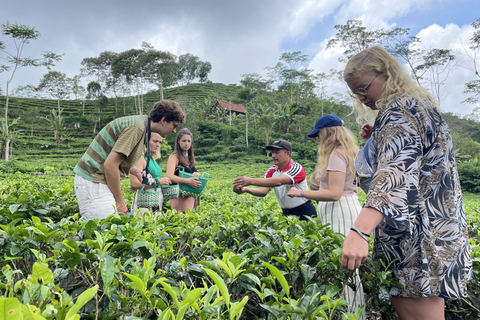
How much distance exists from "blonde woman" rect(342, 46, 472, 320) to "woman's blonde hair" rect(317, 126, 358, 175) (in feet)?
3.25

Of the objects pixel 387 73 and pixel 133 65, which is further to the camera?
pixel 133 65

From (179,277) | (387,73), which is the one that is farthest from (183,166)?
(387,73)

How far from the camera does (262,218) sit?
70.0 inches

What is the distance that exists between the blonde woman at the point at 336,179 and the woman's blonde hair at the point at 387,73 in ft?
2.77

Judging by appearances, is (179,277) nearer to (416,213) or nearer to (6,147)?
(416,213)

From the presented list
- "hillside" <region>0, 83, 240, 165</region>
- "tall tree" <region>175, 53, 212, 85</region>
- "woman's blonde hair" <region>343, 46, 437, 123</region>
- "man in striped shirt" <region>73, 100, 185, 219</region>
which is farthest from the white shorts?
"tall tree" <region>175, 53, 212, 85</region>

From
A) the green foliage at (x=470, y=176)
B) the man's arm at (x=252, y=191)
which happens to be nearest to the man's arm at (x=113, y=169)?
the man's arm at (x=252, y=191)

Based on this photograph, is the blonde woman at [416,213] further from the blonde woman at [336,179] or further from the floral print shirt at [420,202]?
the blonde woman at [336,179]

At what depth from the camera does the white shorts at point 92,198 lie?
2.23 metres

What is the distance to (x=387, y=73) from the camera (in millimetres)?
1281

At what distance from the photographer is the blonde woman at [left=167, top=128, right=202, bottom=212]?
336cm

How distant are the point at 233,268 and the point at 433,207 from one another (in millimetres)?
778

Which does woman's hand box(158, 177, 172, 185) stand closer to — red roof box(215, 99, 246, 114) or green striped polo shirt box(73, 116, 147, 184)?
green striped polo shirt box(73, 116, 147, 184)

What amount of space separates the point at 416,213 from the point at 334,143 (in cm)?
117
